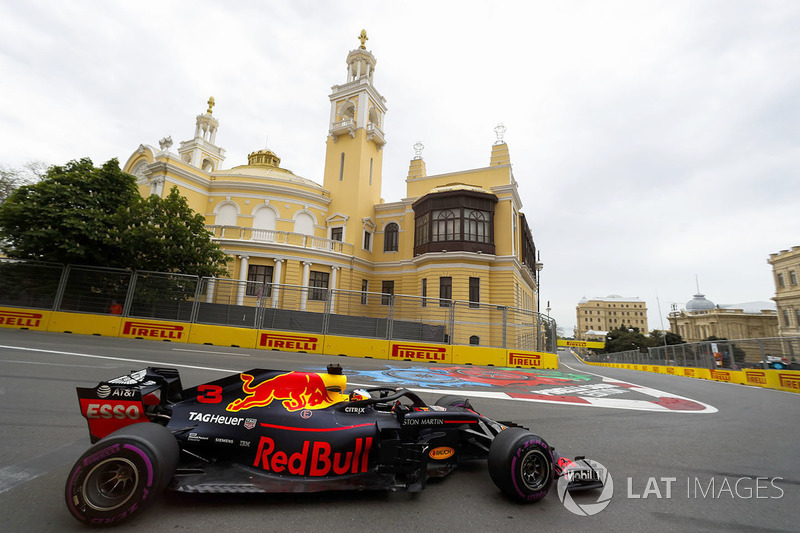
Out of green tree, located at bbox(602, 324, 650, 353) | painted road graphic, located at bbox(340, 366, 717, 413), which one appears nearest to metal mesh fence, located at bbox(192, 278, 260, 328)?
painted road graphic, located at bbox(340, 366, 717, 413)

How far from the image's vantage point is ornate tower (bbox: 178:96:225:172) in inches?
1999

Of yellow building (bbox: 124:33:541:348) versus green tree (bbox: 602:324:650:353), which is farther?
green tree (bbox: 602:324:650:353)

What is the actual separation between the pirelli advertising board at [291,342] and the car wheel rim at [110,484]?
11379mm

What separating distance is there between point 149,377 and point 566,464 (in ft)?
12.4

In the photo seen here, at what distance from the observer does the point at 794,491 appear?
320 cm

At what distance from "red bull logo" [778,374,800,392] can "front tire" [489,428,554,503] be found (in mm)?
15027

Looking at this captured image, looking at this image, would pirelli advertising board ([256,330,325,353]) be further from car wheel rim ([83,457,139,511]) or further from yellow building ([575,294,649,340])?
yellow building ([575,294,649,340])

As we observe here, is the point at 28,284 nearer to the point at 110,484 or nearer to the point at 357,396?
the point at 110,484

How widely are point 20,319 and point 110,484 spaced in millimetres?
17179

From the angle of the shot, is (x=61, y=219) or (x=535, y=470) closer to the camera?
(x=535, y=470)

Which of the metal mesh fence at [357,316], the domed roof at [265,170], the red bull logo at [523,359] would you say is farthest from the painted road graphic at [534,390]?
the domed roof at [265,170]

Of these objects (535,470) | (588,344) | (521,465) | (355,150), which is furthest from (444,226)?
(588,344)

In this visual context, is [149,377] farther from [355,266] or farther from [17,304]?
[355,266]

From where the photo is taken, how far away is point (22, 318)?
1357 centimetres
